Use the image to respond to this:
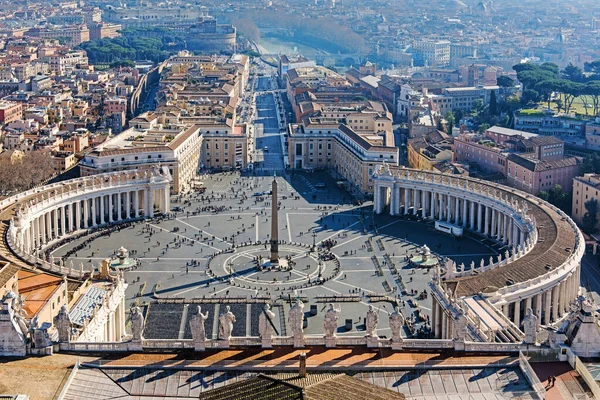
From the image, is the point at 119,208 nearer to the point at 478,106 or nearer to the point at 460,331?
the point at 460,331

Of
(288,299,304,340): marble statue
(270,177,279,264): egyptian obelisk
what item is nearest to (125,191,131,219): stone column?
(270,177,279,264): egyptian obelisk

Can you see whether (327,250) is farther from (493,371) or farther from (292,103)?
(292,103)

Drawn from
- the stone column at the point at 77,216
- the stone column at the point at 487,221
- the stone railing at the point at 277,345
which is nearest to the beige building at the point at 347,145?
the stone column at the point at 487,221

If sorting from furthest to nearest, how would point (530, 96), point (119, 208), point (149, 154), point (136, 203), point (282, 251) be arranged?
point (530, 96) < point (149, 154) < point (136, 203) < point (119, 208) < point (282, 251)

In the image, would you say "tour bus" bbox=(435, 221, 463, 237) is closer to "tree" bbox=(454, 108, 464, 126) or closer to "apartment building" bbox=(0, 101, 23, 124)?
"tree" bbox=(454, 108, 464, 126)

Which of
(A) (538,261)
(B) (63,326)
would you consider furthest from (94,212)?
(B) (63,326)

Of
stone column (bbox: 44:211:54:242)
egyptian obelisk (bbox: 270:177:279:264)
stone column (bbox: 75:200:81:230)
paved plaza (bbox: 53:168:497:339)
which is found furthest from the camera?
stone column (bbox: 75:200:81:230)
